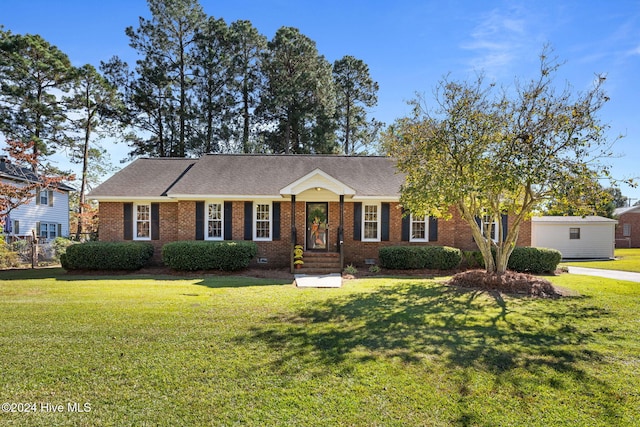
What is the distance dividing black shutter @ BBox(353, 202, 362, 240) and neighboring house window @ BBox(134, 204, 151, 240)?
9136 mm

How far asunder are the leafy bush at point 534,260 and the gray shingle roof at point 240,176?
17.9 feet

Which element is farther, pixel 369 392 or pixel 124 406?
pixel 369 392

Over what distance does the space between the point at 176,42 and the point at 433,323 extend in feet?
103

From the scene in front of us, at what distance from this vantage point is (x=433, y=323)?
270 inches

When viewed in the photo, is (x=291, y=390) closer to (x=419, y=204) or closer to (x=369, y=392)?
(x=369, y=392)

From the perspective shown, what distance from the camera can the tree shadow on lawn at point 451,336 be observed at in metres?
4.84

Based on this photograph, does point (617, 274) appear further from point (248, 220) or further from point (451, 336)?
point (248, 220)

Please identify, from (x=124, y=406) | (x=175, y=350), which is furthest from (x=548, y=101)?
(x=124, y=406)

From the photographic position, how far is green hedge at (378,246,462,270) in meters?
13.9

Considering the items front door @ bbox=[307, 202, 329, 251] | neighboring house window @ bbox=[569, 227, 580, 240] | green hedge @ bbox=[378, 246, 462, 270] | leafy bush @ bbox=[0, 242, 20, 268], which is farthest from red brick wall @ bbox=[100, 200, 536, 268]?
neighboring house window @ bbox=[569, 227, 580, 240]

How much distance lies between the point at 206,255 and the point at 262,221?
114 inches

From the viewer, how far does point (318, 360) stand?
4961 mm

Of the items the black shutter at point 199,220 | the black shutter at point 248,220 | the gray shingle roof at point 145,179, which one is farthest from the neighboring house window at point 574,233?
the gray shingle roof at point 145,179

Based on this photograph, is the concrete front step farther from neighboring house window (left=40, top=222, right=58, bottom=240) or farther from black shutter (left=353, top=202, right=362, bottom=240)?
neighboring house window (left=40, top=222, right=58, bottom=240)
